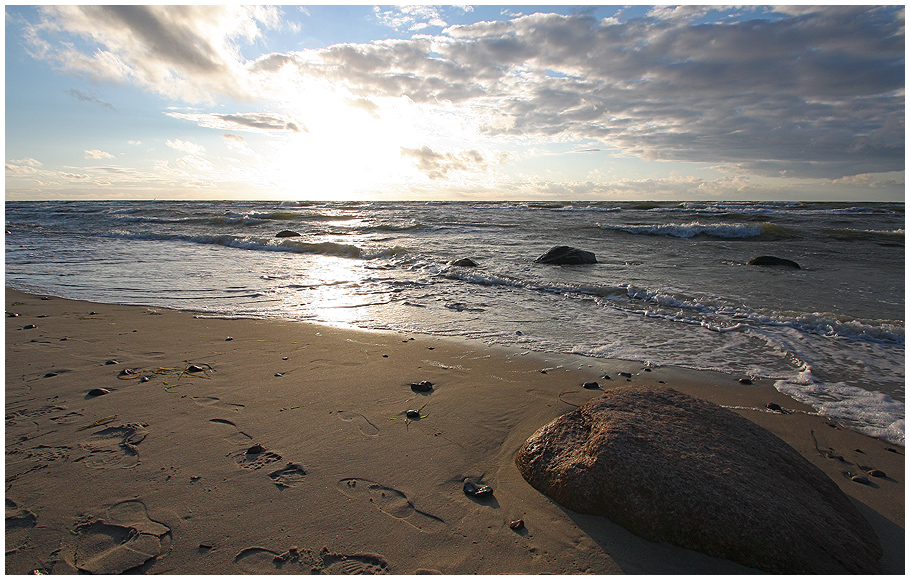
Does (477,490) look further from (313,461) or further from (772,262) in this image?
(772,262)

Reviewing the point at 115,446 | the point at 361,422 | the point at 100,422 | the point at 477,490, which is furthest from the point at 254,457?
the point at 477,490

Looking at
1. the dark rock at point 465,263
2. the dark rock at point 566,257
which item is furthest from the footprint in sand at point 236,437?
the dark rock at point 566,257

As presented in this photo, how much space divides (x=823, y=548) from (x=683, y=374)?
7.58ft

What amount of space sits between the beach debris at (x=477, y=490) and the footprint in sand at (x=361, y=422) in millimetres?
781

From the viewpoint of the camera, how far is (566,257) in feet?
35.0

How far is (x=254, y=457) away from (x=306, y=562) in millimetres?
886

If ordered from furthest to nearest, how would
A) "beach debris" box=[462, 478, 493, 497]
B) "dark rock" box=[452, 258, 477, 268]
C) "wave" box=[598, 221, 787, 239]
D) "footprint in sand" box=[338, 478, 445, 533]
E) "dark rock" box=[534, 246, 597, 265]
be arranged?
"wave" box=[598, 221, 787, 239], "dark rock" box=[534, 246, 597, 265], "dark rock" box=[452, 258, 477, 268], "beach debris" box=[462, 478, 493, 497], "footprint in sand" box=[338, 478, 445, 533]

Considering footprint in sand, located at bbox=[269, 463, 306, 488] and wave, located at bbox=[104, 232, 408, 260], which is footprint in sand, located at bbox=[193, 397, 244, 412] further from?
wave, located at bbox=[104, 232, 408, 260]

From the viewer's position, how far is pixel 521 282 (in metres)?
8.30

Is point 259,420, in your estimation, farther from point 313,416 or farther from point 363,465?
point 363,465

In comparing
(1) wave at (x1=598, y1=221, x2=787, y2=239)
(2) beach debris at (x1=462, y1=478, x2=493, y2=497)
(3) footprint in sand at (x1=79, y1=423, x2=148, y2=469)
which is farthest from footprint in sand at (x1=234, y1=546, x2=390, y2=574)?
(1) wave at (x1=598, y1=221, x2=787, y2=239)

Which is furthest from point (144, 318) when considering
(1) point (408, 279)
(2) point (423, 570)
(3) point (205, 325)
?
(2) point (423, 570)

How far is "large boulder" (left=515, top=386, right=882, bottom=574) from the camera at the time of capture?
75.1 inches

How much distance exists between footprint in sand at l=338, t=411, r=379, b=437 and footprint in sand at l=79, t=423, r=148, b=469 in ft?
3.98
